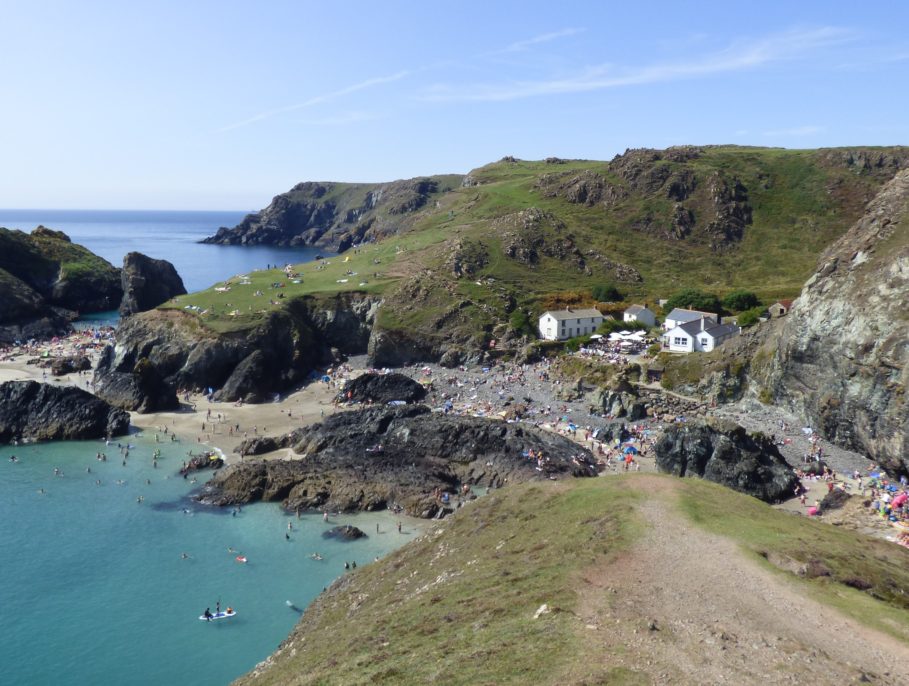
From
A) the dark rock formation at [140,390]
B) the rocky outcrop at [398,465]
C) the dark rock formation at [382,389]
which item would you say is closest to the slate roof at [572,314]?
the dark rock formation at [382,389]

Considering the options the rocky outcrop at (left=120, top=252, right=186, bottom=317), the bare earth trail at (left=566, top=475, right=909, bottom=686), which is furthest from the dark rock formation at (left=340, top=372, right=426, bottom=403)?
the rocky outcrop at (left=120, top=252, right=186, bottom=317)

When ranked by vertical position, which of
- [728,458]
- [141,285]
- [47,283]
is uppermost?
[141,285]

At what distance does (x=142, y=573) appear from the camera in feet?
125

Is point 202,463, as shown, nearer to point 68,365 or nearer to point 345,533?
point 345,533

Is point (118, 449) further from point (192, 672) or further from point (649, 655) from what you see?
point (649, 655)

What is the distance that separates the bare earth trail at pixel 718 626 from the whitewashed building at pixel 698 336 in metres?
50.3

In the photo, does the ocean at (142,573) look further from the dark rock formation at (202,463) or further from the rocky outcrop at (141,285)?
the rocky outcrop at (141,285)

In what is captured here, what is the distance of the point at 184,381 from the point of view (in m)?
73.2

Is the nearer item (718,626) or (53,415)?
(718,626)

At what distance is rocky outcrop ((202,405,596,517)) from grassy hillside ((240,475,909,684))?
13857 millimetres

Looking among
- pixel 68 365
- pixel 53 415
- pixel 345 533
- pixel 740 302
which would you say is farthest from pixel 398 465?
pixel 740 302

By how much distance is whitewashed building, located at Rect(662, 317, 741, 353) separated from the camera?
7012 centimetres

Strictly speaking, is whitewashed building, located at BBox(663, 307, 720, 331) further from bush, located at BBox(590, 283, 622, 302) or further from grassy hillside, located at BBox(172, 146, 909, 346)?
grassy hillside, located at BBox(172, 146, 909, 346)

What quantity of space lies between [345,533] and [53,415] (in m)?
37.4
